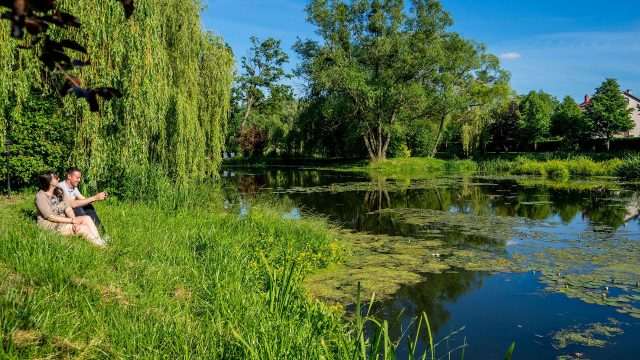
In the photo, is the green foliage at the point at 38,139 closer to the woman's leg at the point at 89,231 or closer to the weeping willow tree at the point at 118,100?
the weeping willow tree at the point at 118,100

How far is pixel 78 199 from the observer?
26.2 feet

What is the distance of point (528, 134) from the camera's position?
45.3 meters

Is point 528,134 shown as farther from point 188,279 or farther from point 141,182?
point 188,279

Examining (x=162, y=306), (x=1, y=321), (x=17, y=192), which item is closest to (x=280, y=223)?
(x=162, y=306)

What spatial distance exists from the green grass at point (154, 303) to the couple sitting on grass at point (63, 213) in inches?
9.1

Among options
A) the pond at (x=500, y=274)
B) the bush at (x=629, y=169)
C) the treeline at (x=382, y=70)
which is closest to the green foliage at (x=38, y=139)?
the pond at (x=500, y=274)

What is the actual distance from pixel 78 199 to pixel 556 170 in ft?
98.4

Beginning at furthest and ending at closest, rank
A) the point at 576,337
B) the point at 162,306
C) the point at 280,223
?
the point at 280,223 < the point at 576,337 < the point at 162,306

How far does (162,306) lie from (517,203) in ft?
52.3

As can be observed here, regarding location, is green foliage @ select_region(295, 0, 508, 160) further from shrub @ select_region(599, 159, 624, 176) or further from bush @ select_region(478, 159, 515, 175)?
shrub @ select_region(599, 159, 624, 176)

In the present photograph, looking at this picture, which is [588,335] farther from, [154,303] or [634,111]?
[634,111]

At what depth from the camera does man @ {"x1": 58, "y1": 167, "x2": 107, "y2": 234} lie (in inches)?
296

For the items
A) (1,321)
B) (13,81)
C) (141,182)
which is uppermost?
(13,81)

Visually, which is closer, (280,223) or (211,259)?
(211,259)
